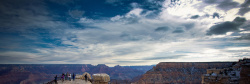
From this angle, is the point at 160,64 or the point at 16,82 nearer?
the point at 16,82

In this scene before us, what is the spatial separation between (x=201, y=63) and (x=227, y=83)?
10623 centimetres

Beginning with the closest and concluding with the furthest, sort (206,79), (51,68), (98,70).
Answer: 1. (206,79)
2. (51,68)
3. (98,70)

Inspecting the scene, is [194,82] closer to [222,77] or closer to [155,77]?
[155,77]

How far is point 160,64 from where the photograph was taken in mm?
109438

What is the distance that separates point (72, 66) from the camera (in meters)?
182

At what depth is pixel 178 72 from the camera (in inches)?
3829

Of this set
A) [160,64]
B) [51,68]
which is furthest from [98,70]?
[160,64]

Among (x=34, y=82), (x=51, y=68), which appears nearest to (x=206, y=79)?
(x=34, y=82)

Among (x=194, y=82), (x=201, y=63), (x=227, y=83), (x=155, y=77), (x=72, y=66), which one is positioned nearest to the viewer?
→ (x=227, y=83)

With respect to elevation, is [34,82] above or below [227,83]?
below

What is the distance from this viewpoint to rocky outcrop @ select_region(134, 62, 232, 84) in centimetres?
8728

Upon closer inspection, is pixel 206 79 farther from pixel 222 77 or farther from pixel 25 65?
pixel 25 65

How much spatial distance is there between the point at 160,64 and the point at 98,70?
110m

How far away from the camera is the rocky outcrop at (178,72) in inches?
3436
